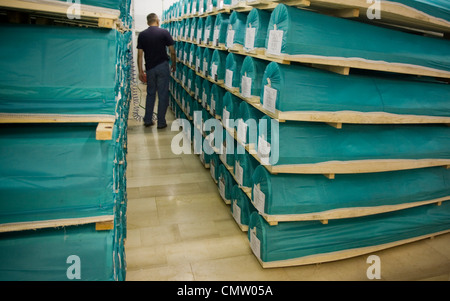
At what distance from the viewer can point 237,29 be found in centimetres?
356

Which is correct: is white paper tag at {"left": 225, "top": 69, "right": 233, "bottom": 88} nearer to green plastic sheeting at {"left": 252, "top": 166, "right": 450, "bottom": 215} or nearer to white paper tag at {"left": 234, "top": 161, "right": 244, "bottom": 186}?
white paper tag at {"left": 234, "top": 161, "right": 244, "bottom": 186}

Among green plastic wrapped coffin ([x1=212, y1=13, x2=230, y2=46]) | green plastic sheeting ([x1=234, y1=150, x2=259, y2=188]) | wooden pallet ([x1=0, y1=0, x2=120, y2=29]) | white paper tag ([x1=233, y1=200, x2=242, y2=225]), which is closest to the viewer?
wooden pallet ([x1=0, y1=0, x2=120, y2=29])

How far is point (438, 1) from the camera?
117 inches

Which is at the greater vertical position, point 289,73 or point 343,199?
point 289,73

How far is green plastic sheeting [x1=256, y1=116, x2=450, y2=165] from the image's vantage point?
2.71 meters

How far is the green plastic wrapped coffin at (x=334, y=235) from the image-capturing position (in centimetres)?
290

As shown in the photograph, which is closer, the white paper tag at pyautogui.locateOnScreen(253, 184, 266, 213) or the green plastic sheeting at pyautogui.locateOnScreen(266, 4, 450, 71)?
the green plastic sheeting at pyautogui.locateOnScreen(266, 4, 450, 71)

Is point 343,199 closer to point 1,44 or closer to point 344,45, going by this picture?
point 344,45

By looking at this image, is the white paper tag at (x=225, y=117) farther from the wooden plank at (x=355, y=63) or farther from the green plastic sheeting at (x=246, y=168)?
the wooden plank at (x=355, y=63)

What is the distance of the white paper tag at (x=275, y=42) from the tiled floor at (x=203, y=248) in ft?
5.98

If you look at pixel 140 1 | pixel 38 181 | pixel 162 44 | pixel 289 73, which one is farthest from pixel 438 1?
pixel 140 1

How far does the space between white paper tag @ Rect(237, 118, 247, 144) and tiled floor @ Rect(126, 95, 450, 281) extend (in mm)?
978

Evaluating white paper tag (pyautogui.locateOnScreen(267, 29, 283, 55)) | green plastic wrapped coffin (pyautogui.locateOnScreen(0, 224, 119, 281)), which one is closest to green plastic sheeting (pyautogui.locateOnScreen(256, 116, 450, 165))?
white paper tag (pyautogui.locateOnScreen(267, 29, 283, 55))

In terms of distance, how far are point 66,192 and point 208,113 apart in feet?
10.6
